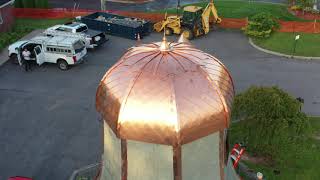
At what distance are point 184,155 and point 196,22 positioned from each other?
72.5ft

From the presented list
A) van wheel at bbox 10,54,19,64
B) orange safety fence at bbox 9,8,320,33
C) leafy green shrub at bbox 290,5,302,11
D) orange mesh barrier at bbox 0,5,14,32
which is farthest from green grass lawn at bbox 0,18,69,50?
leafy green shrub at bbox 290,5,302,11

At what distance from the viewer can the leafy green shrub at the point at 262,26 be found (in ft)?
91.2

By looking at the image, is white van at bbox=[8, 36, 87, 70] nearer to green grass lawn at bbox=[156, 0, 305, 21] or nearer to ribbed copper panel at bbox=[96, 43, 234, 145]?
green grass lawn at bbox=[156, 0, 305, 21]

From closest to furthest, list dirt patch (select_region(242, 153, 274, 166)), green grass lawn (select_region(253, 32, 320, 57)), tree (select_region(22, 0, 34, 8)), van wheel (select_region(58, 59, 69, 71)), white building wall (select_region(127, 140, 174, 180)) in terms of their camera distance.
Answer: white building wall (select_region(127, 140, 174, 180)), dirt patch (select_region(242, 153, 274, 166)), van wheel (select_region(58, 59, 69, 71)), green grass lawn (select_region(253, 32, 320, 57)), tree (select_region(22, 0, 34, 8))

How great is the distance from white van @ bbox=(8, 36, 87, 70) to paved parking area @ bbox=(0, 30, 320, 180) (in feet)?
2.07

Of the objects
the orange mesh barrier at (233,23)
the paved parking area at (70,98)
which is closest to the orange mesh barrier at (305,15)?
the orange mesh barrier at (233,23)

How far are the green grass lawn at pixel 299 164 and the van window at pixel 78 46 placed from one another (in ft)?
37.1

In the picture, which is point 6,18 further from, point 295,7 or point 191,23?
point 295,7

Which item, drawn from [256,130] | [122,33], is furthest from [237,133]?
[122,33]

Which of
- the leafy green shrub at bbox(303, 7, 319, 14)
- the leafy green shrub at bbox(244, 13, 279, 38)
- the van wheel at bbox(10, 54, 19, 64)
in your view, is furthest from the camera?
the leafy green shrub at bbox(303, 7, 319, 14)

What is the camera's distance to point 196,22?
94.8 ft

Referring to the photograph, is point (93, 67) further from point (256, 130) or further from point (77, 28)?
point (256, 130)

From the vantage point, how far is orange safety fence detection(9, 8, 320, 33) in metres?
28.7

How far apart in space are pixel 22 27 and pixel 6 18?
139 centimetres
